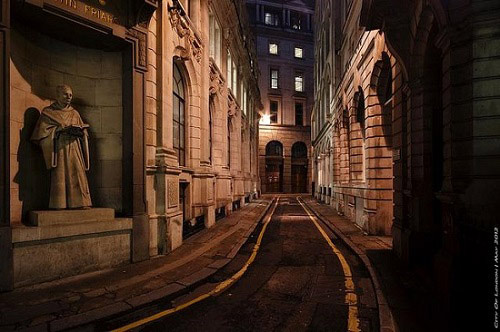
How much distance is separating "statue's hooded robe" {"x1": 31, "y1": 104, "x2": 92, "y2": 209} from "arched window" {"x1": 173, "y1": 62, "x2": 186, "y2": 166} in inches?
164

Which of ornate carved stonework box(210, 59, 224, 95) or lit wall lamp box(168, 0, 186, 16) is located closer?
lit wall lamp box(168, 0, 186, 16)

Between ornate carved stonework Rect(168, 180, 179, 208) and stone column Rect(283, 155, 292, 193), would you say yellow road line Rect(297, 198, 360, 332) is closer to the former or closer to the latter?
ornate carved stonework Rect(168, 180, 179, 208)

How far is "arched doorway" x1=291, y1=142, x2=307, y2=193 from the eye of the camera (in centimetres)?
4828

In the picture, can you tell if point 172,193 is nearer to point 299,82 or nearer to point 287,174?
point 287,174

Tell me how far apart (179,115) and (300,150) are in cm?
3864

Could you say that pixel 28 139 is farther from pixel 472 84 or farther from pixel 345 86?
pixel 345 86

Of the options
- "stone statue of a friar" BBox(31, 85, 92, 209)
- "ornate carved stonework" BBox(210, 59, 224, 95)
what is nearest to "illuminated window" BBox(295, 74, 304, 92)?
"ornate carved stonework" BBox(210, 59, 224, 95)

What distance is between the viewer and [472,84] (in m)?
5.19

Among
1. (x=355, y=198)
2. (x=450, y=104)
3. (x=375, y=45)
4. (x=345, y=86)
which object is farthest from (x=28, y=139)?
(x=345, y=86)

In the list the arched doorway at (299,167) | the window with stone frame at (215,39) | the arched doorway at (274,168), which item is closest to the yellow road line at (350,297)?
the window with stone frame at (215,39)

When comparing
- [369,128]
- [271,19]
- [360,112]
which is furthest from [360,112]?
[271,19]

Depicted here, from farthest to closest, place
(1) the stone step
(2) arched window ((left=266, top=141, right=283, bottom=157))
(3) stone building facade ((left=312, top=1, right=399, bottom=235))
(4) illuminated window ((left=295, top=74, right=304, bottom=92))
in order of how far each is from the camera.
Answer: (4) illuminated window ((left=295, top=74, right=304, bottom=92)), (2) arched window ((left=266, top=141, right=283, bottom=157)), (3) stone building facade ((left=312, top=1, right=399, bottom=235)), (1) the stone step

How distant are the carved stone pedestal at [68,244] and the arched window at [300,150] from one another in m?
42.5

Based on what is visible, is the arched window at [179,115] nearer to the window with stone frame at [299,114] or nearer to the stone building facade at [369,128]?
the stone building facade at [369,128]
